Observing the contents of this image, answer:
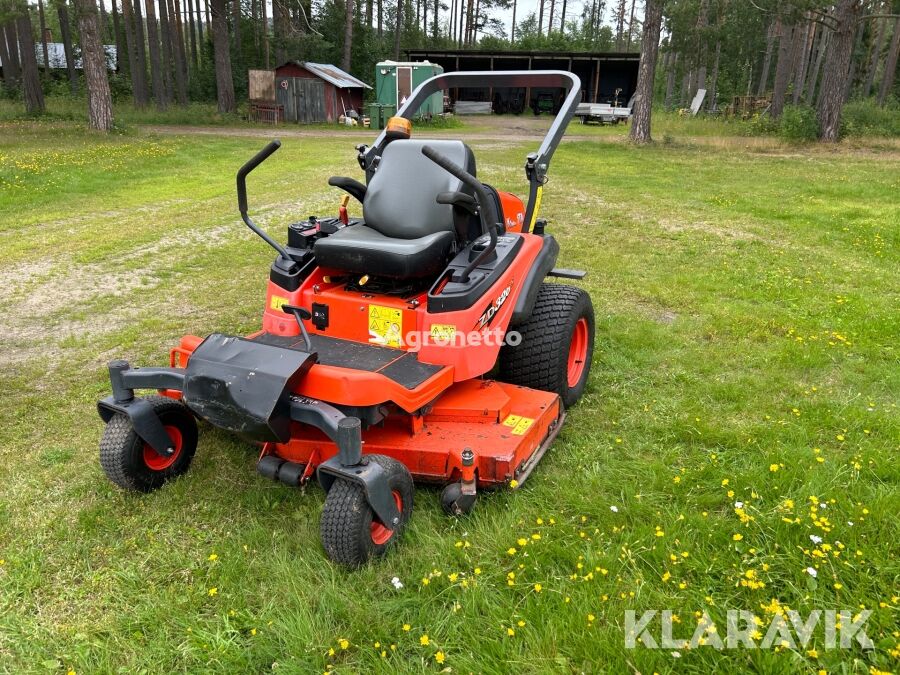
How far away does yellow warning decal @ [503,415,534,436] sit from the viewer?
10.00 feet

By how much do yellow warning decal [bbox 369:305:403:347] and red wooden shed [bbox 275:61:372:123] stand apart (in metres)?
23.6

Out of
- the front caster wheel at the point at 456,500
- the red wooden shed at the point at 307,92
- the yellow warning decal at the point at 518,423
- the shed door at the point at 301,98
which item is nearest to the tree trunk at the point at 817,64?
the red wooden shed at the point at 307,92

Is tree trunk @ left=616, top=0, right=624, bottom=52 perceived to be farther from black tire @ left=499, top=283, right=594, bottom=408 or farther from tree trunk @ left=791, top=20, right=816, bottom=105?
black tire @ left=499, top=283, right=594, bottom=408

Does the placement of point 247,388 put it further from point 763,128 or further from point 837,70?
point 763,128

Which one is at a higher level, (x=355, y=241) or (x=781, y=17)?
(x=781, y=17)

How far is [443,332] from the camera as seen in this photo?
3.15 m

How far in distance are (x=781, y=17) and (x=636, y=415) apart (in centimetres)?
1737

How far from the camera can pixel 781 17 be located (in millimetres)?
16922

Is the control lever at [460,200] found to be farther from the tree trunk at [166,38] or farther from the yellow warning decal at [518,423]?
the tree trunk at [166,38]

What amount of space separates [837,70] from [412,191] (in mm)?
17545

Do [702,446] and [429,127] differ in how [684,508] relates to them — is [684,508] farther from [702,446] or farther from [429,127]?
[429,127]

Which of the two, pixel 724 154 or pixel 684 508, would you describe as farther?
pixel 724 154

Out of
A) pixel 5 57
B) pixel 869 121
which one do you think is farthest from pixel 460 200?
pixel 5 57

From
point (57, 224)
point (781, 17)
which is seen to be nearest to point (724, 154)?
point (781, 17)
